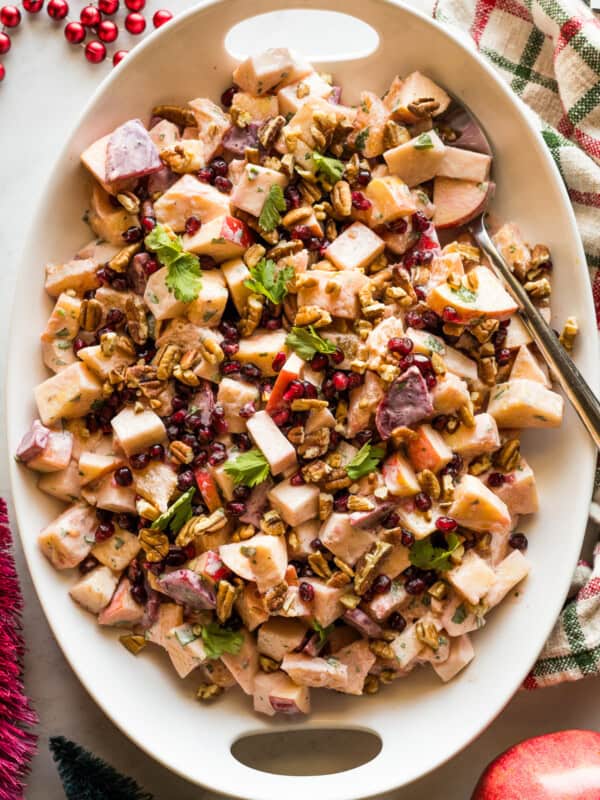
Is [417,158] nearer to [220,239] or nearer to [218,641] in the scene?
[220,239]

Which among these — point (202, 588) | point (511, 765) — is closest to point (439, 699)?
point (511, 765)

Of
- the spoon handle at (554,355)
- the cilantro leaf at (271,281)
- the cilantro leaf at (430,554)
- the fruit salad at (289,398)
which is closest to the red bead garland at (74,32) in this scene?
the fruit salad at (289,398)

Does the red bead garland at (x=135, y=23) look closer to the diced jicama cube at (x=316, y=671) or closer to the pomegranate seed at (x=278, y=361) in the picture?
the pomegranate seed at (x=278, y=361)

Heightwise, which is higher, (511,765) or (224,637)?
(224,637)

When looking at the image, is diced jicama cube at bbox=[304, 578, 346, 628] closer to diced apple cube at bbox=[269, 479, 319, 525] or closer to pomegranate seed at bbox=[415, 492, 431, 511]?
diced apple cube at bbox=[269, 479, 319, 525]

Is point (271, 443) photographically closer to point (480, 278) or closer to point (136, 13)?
point (480, 278)

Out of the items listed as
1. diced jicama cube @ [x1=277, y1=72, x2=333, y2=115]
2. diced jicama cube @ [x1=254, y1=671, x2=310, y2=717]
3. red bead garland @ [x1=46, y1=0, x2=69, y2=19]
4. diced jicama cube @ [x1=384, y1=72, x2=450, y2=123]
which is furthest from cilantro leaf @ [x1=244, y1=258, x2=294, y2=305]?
red bead garland @ [x1=46, y1=0, x2=69, y2=19]

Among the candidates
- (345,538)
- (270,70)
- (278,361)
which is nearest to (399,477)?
(345,538)
